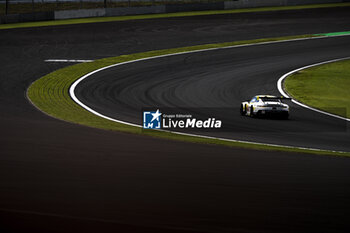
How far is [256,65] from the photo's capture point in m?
34.6

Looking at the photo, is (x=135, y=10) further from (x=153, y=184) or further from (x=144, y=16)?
(x=153, y=184)

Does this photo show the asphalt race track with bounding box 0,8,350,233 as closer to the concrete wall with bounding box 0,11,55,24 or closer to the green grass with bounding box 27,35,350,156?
the green grass with bounding box 27,35,350,156

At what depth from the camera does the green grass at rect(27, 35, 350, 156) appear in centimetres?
1628

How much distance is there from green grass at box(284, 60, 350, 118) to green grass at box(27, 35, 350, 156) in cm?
853

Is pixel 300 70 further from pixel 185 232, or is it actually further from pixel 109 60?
pixel 185 232

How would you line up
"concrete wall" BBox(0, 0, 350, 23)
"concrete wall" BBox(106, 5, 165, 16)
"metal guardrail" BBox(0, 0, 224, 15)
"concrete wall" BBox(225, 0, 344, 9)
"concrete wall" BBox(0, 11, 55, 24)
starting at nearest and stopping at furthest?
"concrete wall" BBox(0, 11, 55, 24) < "concrete wall" BBox(0, 0, 350, 23) < "concrete wall" BBox(106, 5, 165, 16) < "metal guardrail" BBox(0, 0, 224, 15) < "concrete wall" BBox(225, 0, 344, 9)

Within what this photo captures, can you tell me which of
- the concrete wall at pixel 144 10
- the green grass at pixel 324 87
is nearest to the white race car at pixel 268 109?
the green grass at pixel 324 87

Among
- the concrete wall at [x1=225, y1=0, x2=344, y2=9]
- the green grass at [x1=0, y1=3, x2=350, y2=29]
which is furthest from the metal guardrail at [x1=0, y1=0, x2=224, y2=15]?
the concrete wall at [x1=225, y1=0, x2=344, y2=9]

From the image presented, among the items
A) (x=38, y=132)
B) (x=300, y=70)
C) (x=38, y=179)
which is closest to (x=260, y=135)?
(x=38, y=132)

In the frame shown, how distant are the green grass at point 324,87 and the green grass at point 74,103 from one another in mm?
8531

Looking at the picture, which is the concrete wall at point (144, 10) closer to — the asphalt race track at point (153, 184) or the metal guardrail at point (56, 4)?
the metal guardrail at point (56, 4)

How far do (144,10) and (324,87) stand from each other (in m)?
31.8

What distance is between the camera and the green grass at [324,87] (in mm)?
24375

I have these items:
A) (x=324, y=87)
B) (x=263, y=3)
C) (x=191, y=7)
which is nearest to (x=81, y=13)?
(x=191, y=7)
